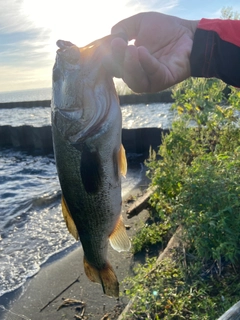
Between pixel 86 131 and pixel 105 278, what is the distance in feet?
3.45

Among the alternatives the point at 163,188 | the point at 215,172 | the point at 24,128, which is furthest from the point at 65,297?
the point at 24,128

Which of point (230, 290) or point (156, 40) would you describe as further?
point (230, 290)

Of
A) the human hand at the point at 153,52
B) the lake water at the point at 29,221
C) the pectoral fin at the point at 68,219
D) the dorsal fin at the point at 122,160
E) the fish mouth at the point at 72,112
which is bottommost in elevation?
the lake water at the point at 29,221

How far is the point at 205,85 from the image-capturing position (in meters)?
6.12

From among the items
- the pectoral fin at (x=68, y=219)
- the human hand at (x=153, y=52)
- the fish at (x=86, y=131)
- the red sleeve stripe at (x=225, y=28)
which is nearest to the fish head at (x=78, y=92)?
the fish at (x=86, y=131)

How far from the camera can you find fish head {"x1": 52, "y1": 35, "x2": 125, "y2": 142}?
86.2 inches

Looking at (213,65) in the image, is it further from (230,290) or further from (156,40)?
(230,290)

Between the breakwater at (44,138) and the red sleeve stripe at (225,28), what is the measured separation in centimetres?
1186

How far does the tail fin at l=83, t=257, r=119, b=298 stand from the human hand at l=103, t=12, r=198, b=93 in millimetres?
1256

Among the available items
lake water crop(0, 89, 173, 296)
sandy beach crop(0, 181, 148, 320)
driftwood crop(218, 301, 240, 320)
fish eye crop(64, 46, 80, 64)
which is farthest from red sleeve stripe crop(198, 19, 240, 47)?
lake water crop(0, 89, 173, 296)

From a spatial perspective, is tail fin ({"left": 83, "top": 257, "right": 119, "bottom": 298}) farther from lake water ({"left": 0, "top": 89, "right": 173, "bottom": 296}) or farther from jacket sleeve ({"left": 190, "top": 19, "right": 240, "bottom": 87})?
lake water ({"left": 0, "top": 89, "right": 173, "bottom": 296})

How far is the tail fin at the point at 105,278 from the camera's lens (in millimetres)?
2680

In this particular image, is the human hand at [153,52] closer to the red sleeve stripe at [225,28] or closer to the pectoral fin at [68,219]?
the red sleeve stripe at [225,28]

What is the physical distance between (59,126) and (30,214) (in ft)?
25.8
